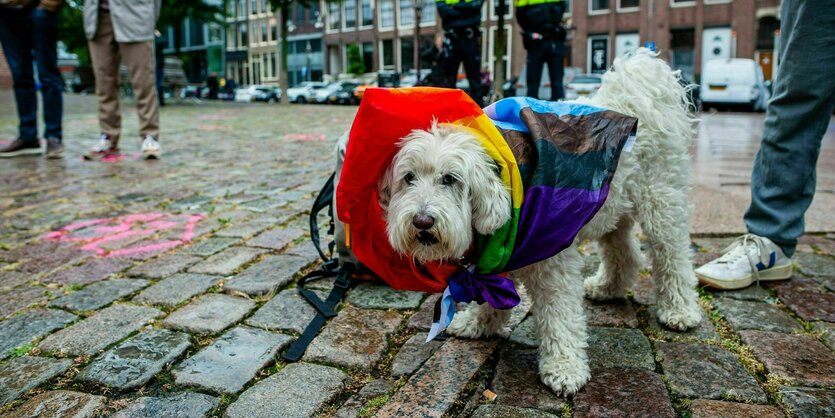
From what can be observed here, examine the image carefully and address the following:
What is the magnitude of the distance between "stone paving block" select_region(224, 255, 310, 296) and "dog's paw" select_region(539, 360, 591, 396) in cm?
138

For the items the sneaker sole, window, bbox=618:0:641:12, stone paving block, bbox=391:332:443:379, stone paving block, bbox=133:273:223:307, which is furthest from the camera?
window, bbox=618:0:641:12

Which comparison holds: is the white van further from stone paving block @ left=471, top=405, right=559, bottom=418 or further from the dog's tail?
stone paving block @ left=471, top=405, right=559, bottom=418

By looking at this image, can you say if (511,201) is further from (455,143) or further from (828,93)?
(828,93)

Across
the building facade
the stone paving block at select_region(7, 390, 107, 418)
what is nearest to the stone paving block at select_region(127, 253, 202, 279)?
the stone paving block at select_region(7, 390, 107, 418)

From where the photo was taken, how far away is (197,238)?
12.1ft

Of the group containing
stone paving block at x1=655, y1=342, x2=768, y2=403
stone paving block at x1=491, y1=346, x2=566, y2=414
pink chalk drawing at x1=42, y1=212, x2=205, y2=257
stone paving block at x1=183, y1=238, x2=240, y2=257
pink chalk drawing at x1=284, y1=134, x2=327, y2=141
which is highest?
pink chalk drawing at x1=284, y1=134, x2=327, y2=141

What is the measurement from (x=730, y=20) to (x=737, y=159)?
1254 inches

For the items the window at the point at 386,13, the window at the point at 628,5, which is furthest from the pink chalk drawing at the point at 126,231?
the window at the point at 386,13

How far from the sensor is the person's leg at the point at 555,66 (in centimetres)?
743

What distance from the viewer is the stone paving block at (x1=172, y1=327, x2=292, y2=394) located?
2.01 m

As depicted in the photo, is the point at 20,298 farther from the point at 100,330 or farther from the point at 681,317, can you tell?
the point at 681,317

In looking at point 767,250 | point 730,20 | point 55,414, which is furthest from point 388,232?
point 730,20

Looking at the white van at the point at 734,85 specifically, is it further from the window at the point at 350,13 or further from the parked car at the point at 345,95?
the window at the point at 350,13

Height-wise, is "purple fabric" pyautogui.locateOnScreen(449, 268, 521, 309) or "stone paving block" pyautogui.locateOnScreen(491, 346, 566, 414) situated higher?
"purple fabric" pyautogui.locateOnScreen(449, 268, 521, 309)
